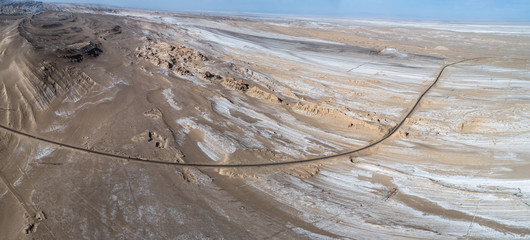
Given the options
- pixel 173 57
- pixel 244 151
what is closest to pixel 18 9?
pixel 173 57

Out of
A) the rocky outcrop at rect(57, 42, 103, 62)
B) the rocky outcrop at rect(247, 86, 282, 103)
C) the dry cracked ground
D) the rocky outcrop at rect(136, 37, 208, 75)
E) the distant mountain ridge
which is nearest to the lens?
the dry cracked ground

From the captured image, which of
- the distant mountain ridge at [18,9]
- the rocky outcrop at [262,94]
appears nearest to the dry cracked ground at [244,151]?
the rocky outcrop at [262,94]

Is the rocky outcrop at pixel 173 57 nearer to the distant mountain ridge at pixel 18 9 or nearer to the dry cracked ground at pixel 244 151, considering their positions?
the dry cracked ground at pixel 244 151

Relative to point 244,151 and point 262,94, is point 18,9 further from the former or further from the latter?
point 244,151

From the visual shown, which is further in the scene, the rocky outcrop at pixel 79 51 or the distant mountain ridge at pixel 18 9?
the distant mountain ridge at pixel 18 9

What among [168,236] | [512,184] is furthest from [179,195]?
[512,184]

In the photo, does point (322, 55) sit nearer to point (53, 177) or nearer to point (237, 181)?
point (237, 181)

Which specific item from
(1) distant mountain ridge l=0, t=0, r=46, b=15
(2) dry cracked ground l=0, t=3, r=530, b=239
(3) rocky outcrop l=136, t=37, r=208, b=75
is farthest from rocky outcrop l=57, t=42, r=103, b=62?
(1) distant mountain ridge l=0, t=0, r=46, b=15

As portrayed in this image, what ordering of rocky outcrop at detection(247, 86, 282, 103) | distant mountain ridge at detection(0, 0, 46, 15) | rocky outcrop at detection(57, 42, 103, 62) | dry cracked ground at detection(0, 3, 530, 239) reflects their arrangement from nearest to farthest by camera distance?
dry cracked ground at detection(0, 3, 530, 239), rocky outcrop at detection(247, 86, 282, 103), rocky outcrop at detection(57, 42, 103, 62), distant mountain ridge at detection(0, 0, 46, 15)

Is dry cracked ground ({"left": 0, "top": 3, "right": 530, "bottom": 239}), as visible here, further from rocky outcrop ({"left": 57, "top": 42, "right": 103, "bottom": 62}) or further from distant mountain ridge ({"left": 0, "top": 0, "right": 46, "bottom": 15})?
distant mountain ridge ({"left": 0, "top": 0, "right": 46, "bottom": 15})
